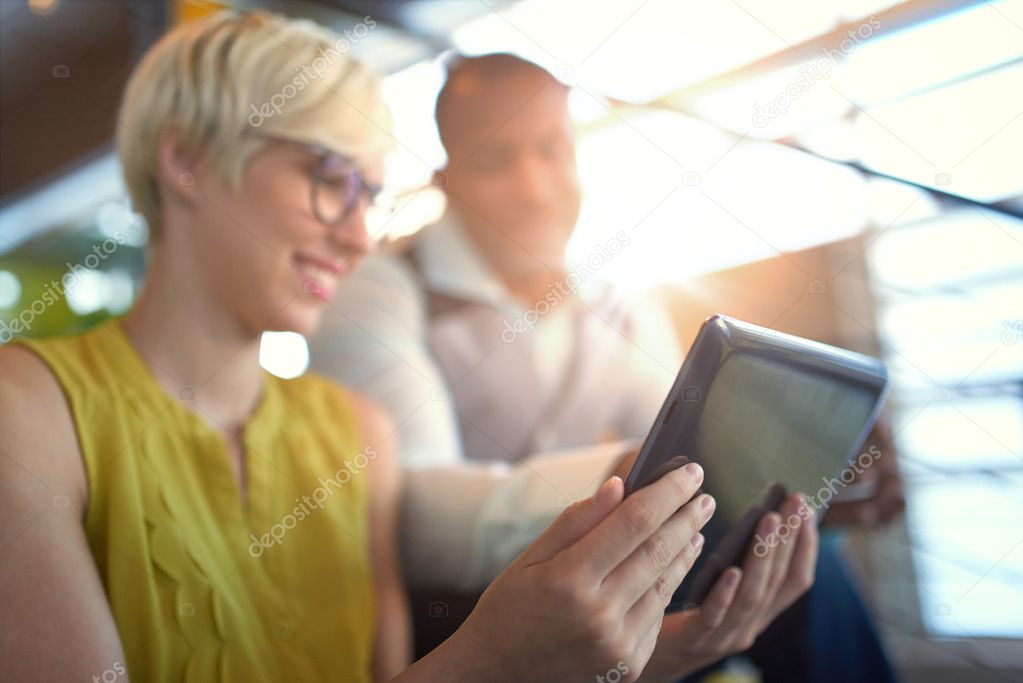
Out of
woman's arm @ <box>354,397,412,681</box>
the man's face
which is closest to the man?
the man's face

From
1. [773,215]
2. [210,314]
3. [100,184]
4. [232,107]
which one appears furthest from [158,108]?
[773,215]

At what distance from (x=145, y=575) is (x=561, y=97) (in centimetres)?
90

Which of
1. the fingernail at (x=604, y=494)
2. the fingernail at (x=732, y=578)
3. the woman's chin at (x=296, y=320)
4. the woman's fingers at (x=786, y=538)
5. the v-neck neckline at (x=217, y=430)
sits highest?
the fingernail at (x=604, y=494)

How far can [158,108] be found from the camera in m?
0.69

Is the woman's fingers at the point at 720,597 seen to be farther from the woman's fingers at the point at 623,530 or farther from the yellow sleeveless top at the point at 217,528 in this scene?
the yellow sleeveless top at the point at 217,528

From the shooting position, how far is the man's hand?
819 mm

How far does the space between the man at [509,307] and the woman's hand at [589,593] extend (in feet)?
1.99

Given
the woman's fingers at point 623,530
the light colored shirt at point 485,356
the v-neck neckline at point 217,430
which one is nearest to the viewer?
the woman's fingers at point 623,530

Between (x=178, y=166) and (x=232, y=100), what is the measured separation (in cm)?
7

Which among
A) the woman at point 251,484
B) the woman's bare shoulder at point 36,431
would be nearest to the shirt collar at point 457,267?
the woman at point 251,484

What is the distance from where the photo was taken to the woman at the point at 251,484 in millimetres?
406

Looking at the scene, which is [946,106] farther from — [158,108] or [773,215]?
[158,108]

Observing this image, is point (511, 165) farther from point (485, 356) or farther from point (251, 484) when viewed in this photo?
point (251, 484)

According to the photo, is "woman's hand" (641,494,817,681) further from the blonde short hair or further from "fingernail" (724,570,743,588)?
the blonde short hair
